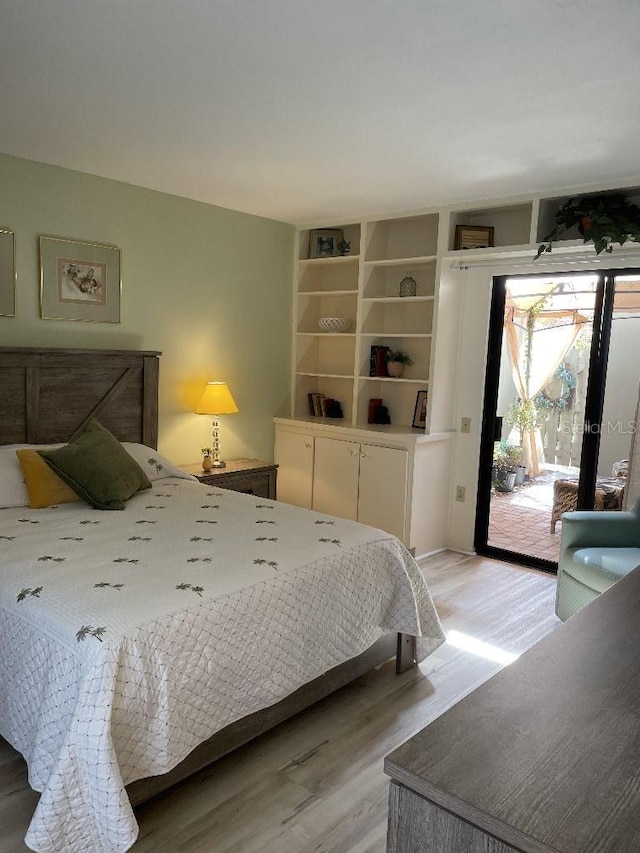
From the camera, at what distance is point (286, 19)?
190 cm

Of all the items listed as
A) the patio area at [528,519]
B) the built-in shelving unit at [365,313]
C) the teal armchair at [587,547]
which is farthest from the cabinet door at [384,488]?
the teal armchair at [587,547]

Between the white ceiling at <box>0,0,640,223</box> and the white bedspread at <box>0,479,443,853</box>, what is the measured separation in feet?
5.79

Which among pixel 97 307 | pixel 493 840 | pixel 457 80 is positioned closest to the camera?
pixel 493 840

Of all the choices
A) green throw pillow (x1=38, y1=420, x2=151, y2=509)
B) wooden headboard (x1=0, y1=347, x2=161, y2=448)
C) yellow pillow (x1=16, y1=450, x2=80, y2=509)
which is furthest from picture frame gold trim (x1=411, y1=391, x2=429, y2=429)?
yellow pillow (x1=16, y1=450, x2=80, y2=509)

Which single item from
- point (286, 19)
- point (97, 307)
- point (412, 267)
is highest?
point (286, 19)

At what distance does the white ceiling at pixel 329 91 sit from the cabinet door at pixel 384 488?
1763 mm

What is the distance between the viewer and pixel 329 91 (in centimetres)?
240

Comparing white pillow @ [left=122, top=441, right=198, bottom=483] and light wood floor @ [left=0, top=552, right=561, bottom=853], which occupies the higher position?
white pillow @ [left=122, top=441, right=198, bottom=483]

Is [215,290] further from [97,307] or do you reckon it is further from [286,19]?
[286,19]

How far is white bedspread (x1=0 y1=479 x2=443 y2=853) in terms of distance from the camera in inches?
67.1

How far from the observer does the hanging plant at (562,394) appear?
422 centimetres

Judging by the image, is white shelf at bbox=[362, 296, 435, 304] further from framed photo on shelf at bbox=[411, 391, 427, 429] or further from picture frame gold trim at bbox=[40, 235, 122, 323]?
picture frame gold trim at bbox=[40, 235, 122, 323]

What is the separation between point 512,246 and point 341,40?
2.30 meters

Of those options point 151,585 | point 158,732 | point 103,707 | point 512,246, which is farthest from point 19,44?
point 512,246
